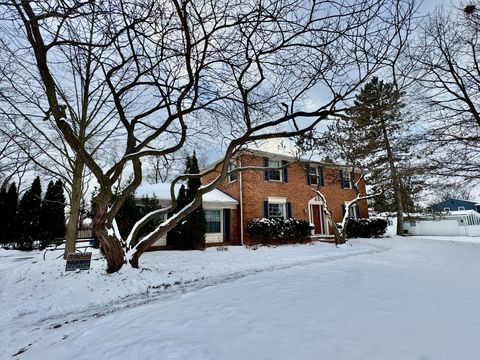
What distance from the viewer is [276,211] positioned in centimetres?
1636

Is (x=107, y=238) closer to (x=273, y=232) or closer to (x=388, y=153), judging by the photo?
(x=273, y=232)

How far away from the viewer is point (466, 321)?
9.92 feet

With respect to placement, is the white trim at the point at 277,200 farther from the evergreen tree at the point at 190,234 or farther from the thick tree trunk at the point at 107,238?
the thick tree trunk at the point at 107,238

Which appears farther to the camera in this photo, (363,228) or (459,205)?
(459,205)

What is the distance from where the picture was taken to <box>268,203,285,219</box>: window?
1606 centimetres

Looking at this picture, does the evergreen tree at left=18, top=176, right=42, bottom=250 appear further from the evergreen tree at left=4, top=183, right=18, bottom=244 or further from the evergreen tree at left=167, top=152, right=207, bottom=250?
the evergreen tree at left=167, top=152, right=207, bottom=250

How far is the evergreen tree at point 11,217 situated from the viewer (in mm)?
17480

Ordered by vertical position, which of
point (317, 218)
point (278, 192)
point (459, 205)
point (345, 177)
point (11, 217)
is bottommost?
point (317, 218)

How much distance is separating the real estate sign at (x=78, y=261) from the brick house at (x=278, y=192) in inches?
302

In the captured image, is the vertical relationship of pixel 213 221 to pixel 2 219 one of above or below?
below

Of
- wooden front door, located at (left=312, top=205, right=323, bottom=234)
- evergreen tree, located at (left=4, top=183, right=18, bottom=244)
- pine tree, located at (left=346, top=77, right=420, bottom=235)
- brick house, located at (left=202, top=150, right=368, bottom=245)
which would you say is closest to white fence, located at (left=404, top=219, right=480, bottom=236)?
pine tree, located at (left=346, top=77, right=420, bottom=235)

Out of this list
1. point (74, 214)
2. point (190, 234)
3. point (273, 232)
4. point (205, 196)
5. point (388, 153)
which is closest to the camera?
point (74, 214)

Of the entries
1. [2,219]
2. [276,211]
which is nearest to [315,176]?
[276,211]

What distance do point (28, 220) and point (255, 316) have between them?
66.9ft
